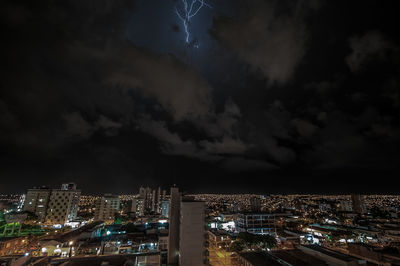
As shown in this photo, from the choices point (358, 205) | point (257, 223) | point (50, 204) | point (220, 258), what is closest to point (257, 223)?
point (257, 223)

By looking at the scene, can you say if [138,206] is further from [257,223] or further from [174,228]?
[174,228]

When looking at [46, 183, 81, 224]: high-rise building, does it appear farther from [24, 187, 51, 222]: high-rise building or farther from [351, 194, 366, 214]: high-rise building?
[351, 194, 366, 214]: high-rise building

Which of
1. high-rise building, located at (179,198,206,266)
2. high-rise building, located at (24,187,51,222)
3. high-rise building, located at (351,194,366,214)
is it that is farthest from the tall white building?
high-rise building, located at (351,194,366,214)

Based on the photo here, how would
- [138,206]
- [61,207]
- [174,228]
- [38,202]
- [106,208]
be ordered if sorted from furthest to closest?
[138,206]
[106,208]
[61,207]
[38,202]
[174,228]

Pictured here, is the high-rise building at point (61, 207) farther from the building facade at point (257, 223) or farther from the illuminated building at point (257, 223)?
the illuminated building at point (257, 223)

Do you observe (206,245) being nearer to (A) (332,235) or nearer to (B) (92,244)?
(B) (92,244)
